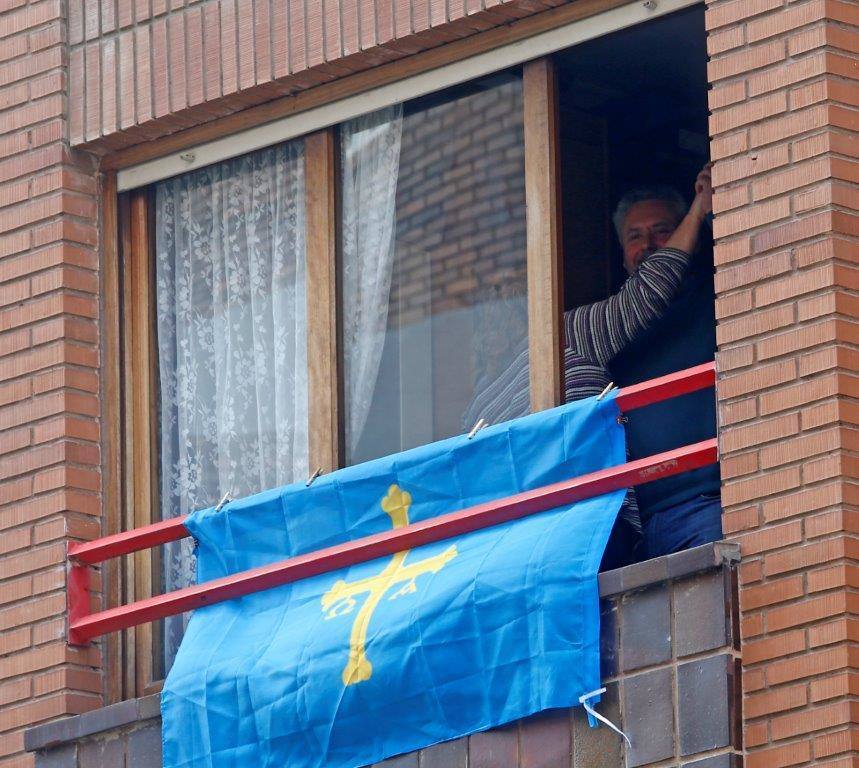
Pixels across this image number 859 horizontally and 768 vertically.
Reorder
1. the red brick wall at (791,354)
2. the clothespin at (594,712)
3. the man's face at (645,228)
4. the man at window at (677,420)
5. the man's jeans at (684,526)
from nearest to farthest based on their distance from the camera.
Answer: the red brick wall at (791,354) < the clothespin at (594,712) < the man's jeans at (684,526) < the man at window at (677,420) < the man's face at (645,228)

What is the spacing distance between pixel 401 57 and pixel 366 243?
26.1 inches

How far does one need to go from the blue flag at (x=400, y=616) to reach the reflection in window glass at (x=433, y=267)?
1.29 feet

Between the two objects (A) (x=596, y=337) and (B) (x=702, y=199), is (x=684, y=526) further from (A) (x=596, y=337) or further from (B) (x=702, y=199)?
(B) (x=702, y=199)

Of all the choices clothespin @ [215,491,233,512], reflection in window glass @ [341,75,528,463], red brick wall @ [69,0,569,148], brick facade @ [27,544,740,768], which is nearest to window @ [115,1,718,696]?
reflection in window glass @ [341,75,528,463]

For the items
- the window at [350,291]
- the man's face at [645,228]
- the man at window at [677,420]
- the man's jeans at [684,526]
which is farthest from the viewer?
the man's face at [645,228]

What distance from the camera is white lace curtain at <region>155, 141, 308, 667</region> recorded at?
27.9ft

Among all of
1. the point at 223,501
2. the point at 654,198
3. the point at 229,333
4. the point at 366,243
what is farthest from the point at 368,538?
the point at 654,198

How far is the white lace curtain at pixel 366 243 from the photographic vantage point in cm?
831

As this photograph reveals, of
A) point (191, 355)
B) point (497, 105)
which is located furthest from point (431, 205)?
point (191, 355)

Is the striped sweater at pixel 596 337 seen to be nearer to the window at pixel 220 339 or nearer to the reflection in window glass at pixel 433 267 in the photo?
the reflection in window glass at pixel 433 267

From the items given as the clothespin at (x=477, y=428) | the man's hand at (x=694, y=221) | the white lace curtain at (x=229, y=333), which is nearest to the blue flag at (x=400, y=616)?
the clothespin at (x=477, y=428)

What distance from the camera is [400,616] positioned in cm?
732

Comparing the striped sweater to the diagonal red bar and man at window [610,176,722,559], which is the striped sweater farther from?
the diagonal red bar

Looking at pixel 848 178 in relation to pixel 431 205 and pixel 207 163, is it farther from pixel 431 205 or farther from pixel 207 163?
pixel 207 163
